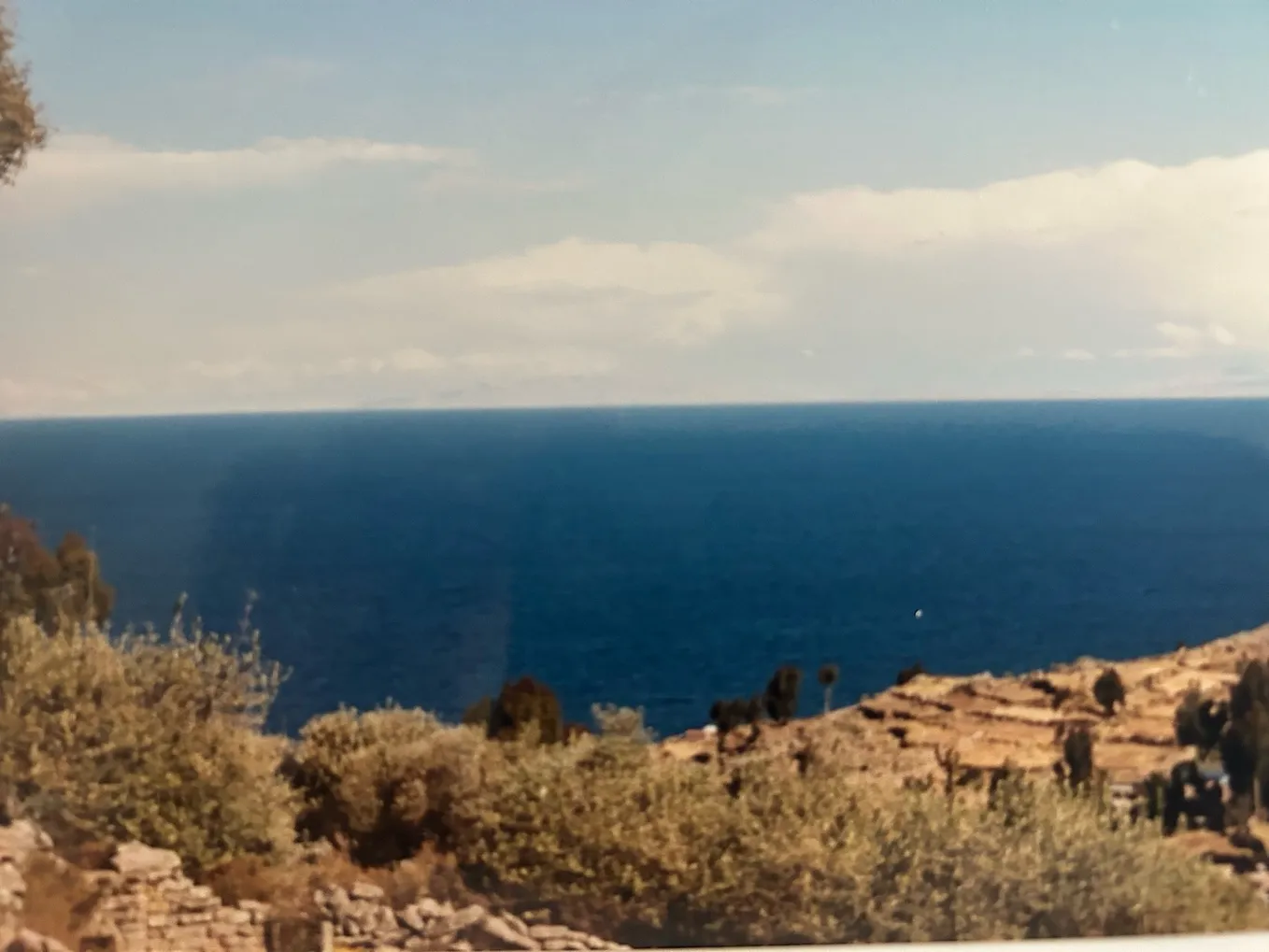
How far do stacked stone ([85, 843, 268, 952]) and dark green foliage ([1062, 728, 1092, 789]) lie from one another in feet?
6.24

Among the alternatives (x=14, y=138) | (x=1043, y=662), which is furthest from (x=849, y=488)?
(x=14, y=138)

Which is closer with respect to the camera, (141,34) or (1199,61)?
(141,34)

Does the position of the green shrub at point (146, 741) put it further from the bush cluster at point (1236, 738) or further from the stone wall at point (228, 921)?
the bush cluster at point (1236, 738)

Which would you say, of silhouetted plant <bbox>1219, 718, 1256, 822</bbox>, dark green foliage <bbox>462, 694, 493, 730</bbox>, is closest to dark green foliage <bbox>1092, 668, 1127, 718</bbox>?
silhouetted plant <bbox>1219, 718, 1256, 822</bbox>

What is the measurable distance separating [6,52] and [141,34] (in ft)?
1.01

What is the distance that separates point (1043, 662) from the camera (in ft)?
8.32

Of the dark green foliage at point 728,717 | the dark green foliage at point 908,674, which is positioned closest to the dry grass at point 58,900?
the dark green foliage at point 728,717

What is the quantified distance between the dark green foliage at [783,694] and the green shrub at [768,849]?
0.13m

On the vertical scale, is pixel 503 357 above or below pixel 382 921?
above

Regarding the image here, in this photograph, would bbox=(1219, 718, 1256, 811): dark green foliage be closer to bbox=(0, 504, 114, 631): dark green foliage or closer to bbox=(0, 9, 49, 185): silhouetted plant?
bbox=(0, 504, 114, 631): dark green foliage

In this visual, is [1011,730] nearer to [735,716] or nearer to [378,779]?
[735,716]

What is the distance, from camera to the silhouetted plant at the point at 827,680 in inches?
97.5

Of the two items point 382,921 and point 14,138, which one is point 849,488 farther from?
point 14,138

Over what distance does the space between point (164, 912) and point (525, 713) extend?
0.93 m
